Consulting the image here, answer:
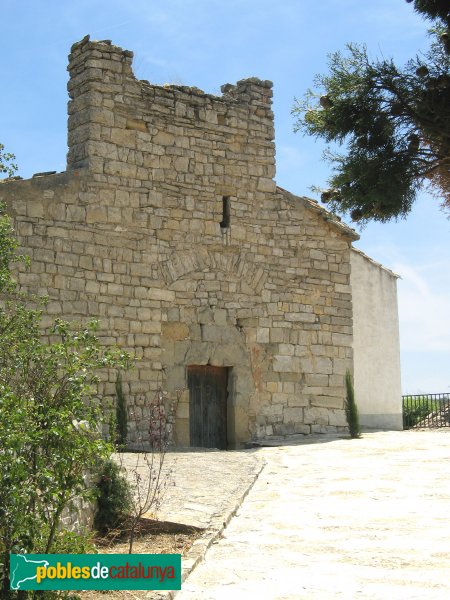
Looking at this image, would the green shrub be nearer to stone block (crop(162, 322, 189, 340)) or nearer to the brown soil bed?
the brown soil bed

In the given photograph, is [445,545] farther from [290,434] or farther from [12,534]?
[290,434]

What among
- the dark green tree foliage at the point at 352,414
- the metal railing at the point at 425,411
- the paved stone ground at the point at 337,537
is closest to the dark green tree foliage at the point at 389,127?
the paved stone ground at the point at 337,537

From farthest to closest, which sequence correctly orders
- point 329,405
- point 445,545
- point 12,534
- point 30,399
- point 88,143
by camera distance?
point 329,405, point 88,143, point 445,545, point 30,399, point 12,534

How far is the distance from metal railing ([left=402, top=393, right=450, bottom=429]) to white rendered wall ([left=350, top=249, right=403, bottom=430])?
2163mm

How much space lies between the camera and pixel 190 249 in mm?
12875

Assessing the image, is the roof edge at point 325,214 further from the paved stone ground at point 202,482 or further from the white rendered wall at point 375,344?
the paved stone ground at point 202,482

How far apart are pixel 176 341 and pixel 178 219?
6.29ft

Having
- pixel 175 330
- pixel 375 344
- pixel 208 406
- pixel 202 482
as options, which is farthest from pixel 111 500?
pixel 375 344

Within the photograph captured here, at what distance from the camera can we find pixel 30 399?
4.98 metres

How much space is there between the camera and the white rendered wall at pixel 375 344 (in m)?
15.8

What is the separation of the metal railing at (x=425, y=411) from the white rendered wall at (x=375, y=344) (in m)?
2.16

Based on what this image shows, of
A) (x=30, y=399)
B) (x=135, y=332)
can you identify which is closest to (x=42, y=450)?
(x=30, y=399)

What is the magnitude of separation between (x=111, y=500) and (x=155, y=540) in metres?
0.65

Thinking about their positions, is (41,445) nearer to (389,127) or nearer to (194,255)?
(389,127)
